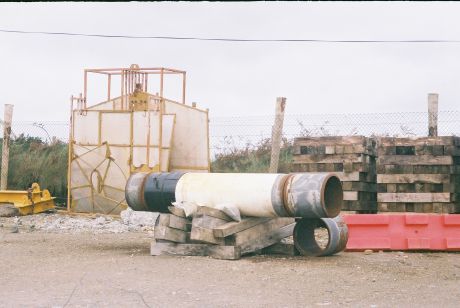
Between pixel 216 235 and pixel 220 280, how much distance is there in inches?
54.1

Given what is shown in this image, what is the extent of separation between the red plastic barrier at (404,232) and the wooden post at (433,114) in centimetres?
424

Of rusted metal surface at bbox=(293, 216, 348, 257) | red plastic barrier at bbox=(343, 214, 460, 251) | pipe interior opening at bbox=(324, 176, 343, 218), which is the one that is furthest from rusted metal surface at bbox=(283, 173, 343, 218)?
red plastic barrier at bbox=(343, 214, 460, 251)

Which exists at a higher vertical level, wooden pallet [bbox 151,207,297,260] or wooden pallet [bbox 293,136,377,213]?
wooden pallet [bbox 293,136,377,213]

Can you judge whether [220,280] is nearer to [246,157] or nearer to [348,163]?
[348,163]

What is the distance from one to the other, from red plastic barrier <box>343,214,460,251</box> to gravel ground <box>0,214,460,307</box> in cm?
19

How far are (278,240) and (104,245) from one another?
2.73m

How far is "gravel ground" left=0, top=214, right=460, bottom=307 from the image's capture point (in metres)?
6.22

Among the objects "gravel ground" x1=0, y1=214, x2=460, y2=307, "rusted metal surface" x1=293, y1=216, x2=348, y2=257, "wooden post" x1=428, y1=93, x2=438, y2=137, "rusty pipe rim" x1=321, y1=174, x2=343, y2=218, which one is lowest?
"gravel ground" x1=0, y1=214, x2=460, y2=307

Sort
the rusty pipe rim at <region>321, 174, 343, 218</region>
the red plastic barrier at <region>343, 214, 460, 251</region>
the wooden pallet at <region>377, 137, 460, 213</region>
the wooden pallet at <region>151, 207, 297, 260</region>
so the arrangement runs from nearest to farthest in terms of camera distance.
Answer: the wooden pallet at <region>151, 207, 297, 260</region>, the rusty pipe rim at <region>321, 174, 343, 218</region>, the red plastic barrier at <region>343, 214, 460, 251</region>, the wooden pallet at <region>377, 137, 460, 213</region>

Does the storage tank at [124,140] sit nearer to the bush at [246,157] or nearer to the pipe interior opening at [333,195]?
the bush at [246,157]

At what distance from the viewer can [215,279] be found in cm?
729

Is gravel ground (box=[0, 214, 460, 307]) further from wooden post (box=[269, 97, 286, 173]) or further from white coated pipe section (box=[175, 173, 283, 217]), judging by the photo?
wooden post (box=[269, 97, 286, 173])

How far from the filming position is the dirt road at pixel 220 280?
622 centimetres

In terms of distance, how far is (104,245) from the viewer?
10570mm
